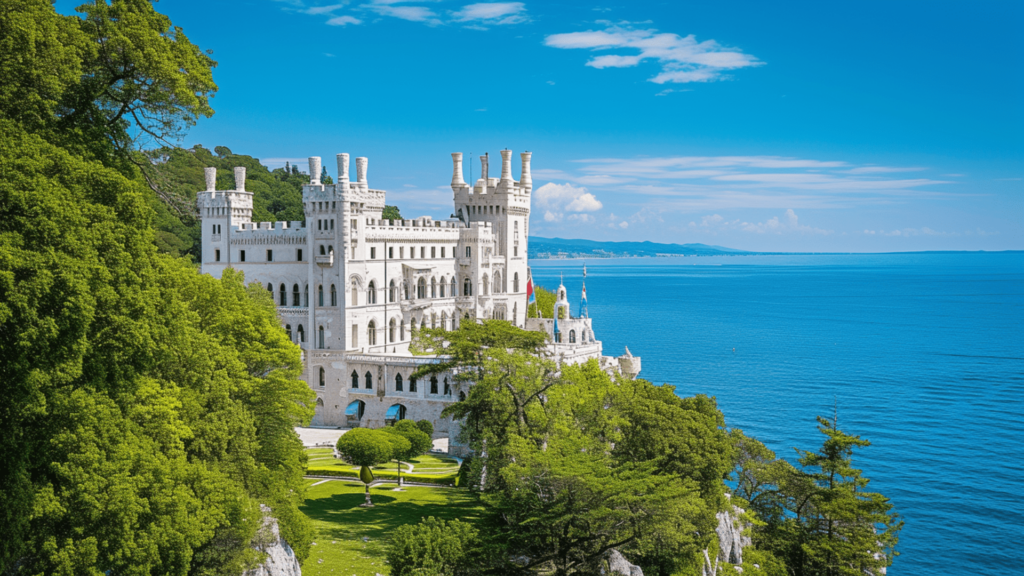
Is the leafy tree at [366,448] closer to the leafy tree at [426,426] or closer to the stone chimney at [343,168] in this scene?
the leafy tree at [426,426]

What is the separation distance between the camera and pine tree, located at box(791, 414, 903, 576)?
152ft

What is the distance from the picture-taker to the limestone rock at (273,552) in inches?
1247

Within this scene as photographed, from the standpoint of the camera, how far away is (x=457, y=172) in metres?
94.1

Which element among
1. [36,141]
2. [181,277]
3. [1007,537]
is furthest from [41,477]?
[1007,537]

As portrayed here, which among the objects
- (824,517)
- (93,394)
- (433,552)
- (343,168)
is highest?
(343,168)

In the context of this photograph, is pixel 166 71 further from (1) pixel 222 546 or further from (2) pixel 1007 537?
(2) pixel 1007 537

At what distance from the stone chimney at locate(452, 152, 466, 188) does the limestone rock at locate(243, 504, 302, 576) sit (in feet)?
205

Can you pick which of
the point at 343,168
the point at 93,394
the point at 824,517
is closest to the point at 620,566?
the point at 824,517

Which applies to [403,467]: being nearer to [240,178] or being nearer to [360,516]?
[360,516]

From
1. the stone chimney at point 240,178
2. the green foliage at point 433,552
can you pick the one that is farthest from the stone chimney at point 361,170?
the green foliage at point 433,552

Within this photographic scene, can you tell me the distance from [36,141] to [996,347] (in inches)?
6025

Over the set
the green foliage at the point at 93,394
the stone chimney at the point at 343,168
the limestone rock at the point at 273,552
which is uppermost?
the stone chimney at the point at 343,168

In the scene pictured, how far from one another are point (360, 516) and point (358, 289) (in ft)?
104

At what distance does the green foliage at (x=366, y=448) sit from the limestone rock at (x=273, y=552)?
18600mm
